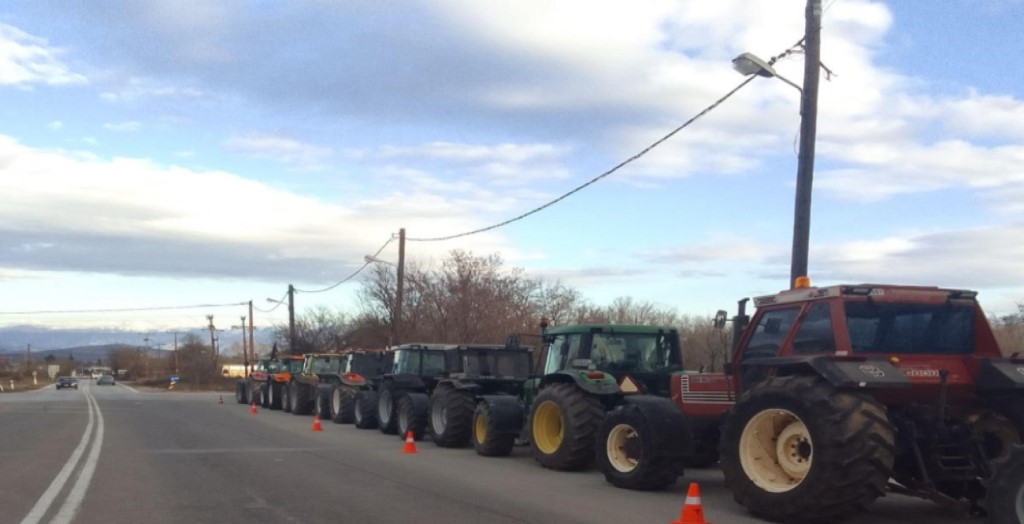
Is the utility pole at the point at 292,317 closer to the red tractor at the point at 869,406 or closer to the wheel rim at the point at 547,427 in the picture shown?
the wheel rim at the point at 547,427

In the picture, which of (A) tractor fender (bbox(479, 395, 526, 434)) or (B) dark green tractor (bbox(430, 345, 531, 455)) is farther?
(B) dark green tractor (bbox(430, 345, 531, 455))

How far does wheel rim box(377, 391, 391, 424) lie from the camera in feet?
70.3

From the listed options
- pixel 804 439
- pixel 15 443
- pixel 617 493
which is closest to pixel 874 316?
pixel 804 439

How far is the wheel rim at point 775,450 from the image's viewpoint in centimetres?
916

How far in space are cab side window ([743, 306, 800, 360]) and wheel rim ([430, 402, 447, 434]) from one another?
8169 millimetres

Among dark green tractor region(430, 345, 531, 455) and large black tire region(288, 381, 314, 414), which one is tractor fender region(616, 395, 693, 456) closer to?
dark green tractor region(430, 345, 531, 455)

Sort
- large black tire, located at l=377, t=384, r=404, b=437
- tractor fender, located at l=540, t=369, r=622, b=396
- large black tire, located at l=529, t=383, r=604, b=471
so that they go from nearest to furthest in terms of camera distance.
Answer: large black tire, located at l=529, t=383, r=604, b=471
tractor fender, located at l=540, t=369, r=622, b=396
large black tire, located at l=377, t=384, r=404, b=437

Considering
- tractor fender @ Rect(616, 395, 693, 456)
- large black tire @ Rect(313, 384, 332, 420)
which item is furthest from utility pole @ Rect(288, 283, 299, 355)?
tractor fender @ Rect(616, 395, 693, 456)

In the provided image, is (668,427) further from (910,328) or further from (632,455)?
(910,328)

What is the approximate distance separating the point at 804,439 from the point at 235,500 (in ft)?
19.6

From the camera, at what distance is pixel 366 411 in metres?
23.3

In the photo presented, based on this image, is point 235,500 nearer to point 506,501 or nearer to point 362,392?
point 506,501

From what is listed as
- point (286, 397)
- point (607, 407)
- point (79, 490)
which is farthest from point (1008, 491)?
point (286, 397)

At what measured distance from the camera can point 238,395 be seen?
42469 mm
